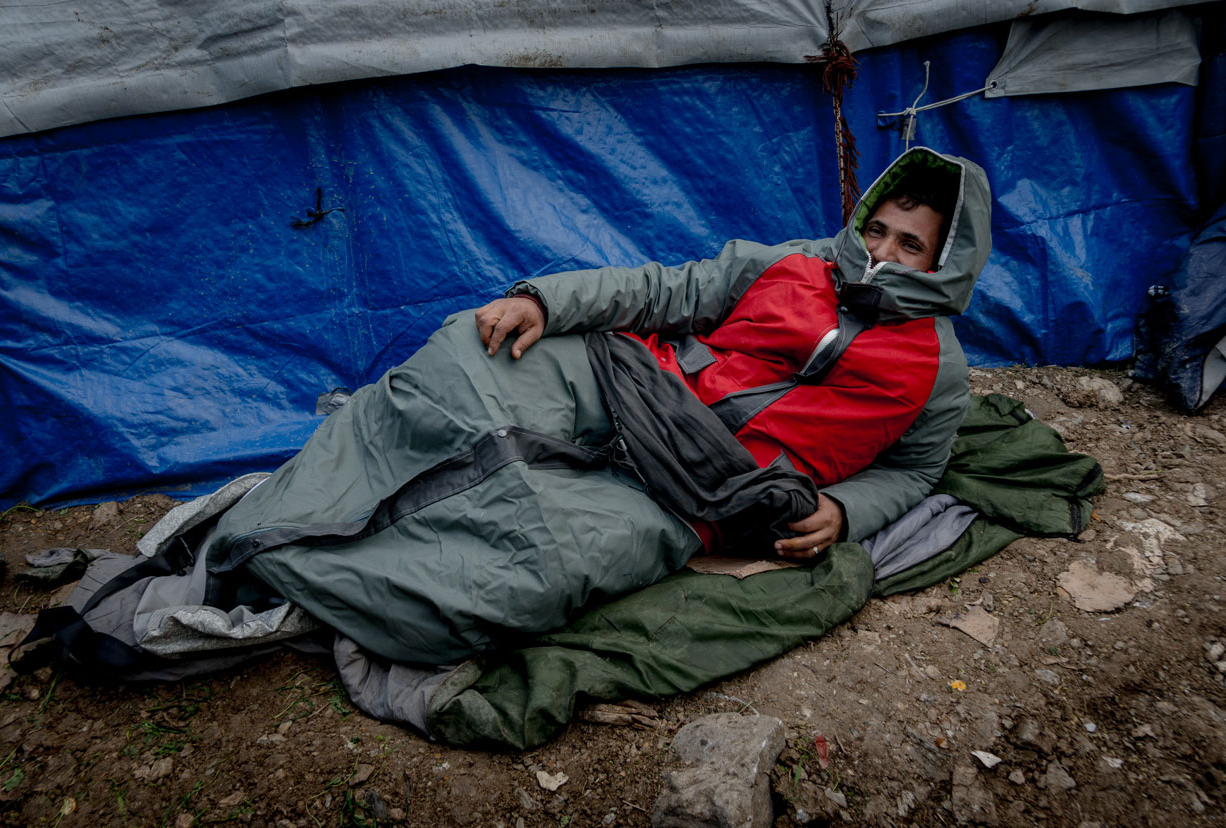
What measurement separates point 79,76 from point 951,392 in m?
3.22

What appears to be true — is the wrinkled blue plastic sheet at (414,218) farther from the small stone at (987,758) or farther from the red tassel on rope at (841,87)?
the small stone at (987,758)

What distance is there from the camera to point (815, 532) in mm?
2203

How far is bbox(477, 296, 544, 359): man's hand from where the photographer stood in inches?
84.1

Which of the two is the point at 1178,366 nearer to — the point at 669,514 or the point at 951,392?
the point at 951,392

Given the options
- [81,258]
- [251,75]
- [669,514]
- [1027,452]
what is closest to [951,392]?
[1027,452]

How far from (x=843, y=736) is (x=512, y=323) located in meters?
1.44

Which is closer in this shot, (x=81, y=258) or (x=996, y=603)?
(x=996, y=603)

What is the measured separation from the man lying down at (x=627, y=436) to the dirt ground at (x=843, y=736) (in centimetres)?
30

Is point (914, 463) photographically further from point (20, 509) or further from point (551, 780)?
point (20, 509)

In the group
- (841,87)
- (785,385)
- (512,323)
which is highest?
(841,87)

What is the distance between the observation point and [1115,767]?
5.41ft

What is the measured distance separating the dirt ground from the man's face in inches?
41.6

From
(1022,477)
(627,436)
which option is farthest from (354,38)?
(1022,477)

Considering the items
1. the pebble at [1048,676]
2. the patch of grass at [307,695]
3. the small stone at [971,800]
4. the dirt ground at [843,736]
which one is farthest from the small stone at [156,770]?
the pebble at [1048,676]
